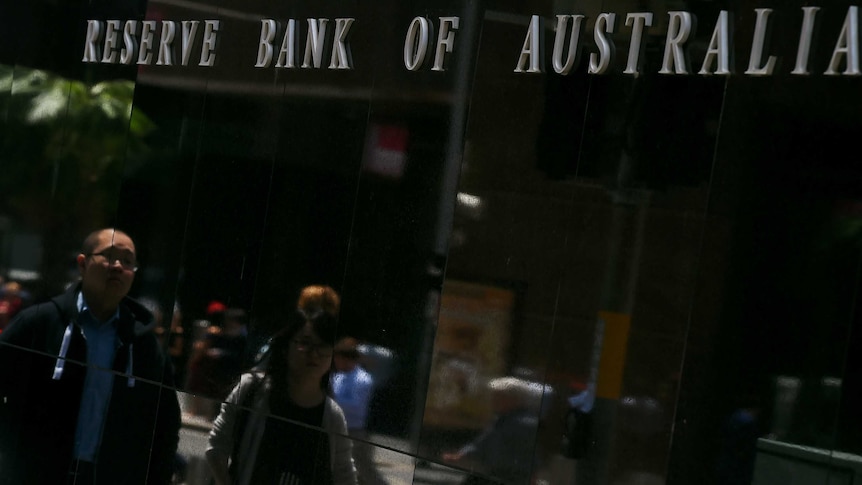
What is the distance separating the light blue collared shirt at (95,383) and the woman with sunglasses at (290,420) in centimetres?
140

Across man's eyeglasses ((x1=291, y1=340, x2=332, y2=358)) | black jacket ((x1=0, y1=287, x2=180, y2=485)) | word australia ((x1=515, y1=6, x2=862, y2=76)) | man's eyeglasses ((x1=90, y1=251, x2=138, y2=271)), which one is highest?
word australia ((x1=515, y1=6, x2=862, y2=76))

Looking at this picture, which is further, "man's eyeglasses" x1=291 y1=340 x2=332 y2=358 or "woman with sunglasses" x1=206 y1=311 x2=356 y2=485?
"man's eyeglasses" x1=291 y1=340 x2=332 y2=358

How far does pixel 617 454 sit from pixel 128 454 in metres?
4.16

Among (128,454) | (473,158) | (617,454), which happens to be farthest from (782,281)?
(128,454)

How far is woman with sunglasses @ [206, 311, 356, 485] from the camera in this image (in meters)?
7.78

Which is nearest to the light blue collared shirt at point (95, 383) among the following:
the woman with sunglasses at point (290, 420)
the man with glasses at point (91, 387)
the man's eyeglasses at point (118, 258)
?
the man with glasses at point (91, 387)

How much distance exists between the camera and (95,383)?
378 inches

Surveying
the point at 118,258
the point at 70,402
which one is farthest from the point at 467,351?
the point at 70,402

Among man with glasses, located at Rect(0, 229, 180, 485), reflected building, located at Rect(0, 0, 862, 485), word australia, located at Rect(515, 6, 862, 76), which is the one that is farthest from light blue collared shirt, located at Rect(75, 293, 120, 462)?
word australia, located at Rect(515, 6, 862, 76)

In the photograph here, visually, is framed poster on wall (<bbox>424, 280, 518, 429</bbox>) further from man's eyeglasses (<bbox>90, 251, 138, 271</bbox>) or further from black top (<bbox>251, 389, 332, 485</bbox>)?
man's eyeglasses (<bbox>90, 251, 138, 271</bbox>)

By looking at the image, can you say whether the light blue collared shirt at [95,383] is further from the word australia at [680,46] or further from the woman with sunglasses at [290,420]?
the word australia at [680,46]

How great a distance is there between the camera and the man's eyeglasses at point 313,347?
7883mm

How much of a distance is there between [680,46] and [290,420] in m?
3.26

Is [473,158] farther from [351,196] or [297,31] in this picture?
[297,31]
